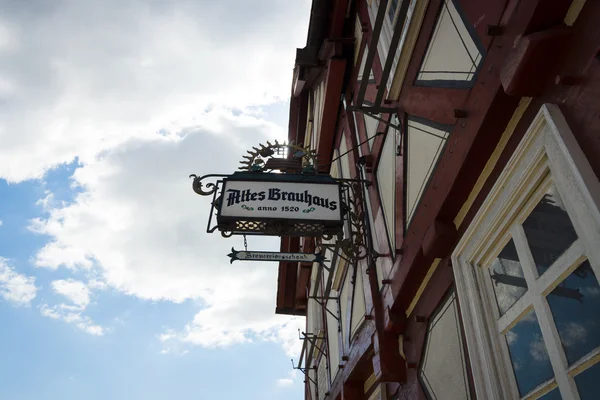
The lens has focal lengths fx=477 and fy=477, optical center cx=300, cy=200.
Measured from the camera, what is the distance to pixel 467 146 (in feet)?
8.84

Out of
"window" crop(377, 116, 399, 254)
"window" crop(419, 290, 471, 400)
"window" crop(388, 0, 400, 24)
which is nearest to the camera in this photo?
"window" crop(419, 290, 471, 400)

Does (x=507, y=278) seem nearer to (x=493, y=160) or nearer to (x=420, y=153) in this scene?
(x=493, y=160)

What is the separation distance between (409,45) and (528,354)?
2.55m

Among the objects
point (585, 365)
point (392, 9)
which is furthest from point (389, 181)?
point (585, 365)

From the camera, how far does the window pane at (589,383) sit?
1803mm

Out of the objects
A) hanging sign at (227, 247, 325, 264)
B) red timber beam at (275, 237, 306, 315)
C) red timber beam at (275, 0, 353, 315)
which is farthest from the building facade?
red timber beam at (275, 237, 306, 315)

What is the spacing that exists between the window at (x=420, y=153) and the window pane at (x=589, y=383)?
1.66 meters

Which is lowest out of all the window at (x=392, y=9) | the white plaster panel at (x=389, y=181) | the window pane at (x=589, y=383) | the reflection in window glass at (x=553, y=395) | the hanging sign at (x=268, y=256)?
the window pane at (x=589, y=383)

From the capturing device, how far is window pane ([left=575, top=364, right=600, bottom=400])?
180cm

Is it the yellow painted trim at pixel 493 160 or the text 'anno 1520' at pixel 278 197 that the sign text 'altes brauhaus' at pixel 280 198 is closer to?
the text 'anno 1520' at pixel 278 197

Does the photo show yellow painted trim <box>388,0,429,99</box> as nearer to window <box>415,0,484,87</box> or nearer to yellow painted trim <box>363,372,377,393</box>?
window <box>415,0,484,87</box>

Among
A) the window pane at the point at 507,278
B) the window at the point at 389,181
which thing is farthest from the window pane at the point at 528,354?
the window at the point at 389,181

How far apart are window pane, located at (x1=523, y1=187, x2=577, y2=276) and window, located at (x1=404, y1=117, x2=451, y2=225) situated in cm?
99

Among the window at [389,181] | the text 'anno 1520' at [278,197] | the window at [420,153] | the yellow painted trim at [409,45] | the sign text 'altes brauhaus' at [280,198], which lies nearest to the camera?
the window at [420,153]
